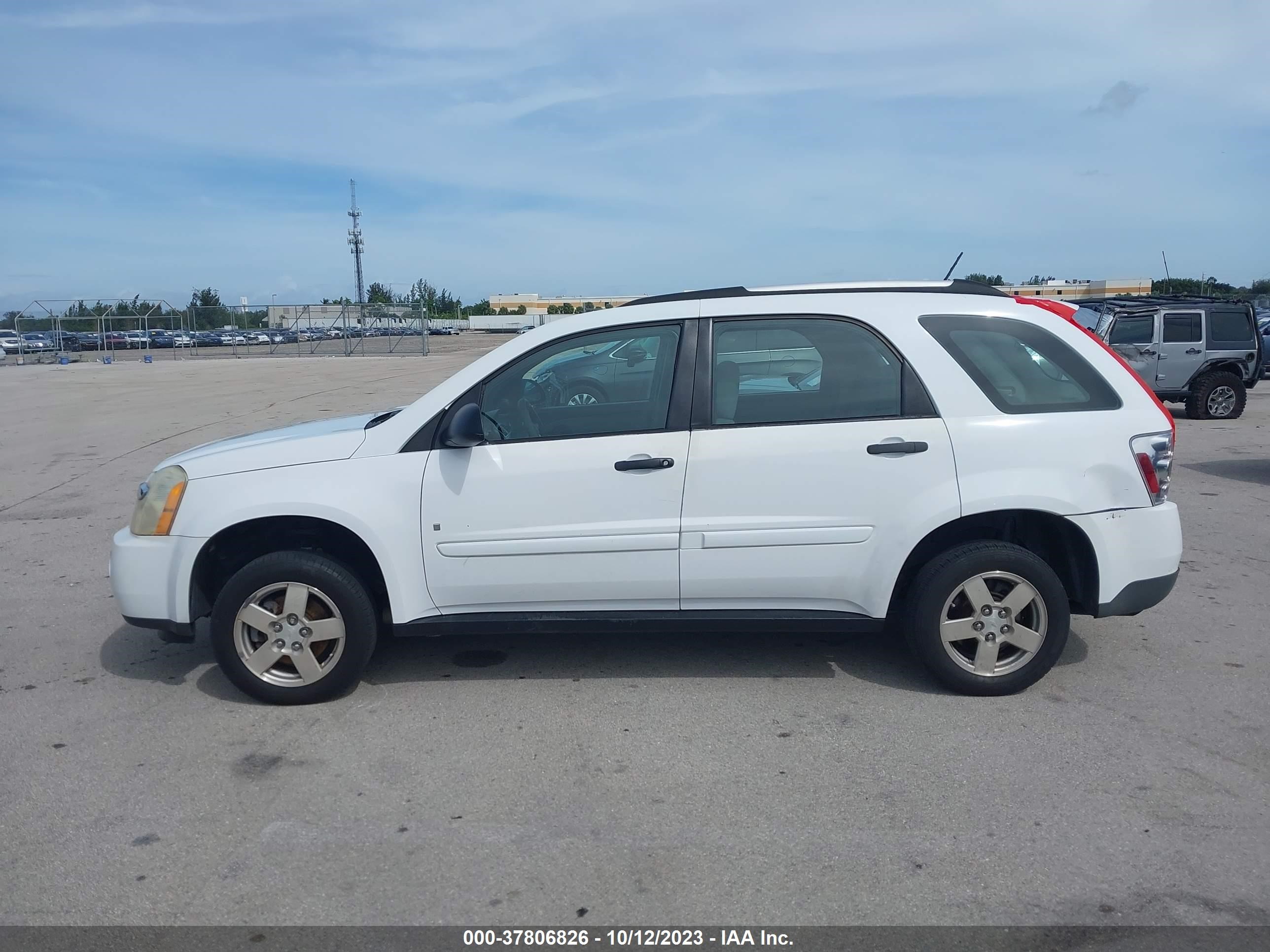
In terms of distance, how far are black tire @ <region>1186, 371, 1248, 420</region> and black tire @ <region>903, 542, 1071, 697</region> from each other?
42.1 feet

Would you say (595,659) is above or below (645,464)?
below

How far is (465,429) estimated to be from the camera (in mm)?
4367

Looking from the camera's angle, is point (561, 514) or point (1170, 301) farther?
point (1170, 301)

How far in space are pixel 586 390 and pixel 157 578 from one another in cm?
213

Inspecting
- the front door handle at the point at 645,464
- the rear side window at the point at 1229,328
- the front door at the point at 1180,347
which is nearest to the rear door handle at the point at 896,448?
the front door handle at the point at 645,464

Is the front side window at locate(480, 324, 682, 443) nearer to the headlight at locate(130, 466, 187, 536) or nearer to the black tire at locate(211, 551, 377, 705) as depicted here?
the black tire at locate(211, 551, 377, 705)

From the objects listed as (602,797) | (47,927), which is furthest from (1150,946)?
(47,927)

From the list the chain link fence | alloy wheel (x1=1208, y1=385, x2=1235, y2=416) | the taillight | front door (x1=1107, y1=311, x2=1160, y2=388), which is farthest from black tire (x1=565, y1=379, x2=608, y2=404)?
the chain link fence

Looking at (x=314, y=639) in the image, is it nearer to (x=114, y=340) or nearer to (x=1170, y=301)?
(x=1170, y=301)

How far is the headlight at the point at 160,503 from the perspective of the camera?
4598 millimetres

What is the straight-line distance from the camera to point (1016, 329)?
4.64m

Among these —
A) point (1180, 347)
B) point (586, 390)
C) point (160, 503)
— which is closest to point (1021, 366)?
point (586, 390)

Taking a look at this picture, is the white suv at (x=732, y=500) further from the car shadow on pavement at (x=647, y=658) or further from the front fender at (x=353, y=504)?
the car shadow on pavement at (x=647, y=658)

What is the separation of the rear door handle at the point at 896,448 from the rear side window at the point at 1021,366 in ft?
1.30
